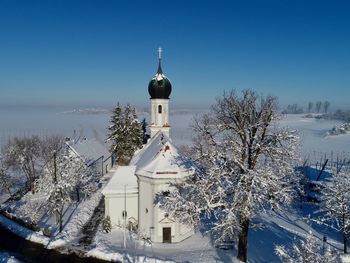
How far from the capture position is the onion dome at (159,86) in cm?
3719

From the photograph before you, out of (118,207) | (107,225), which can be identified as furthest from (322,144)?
(107,225)

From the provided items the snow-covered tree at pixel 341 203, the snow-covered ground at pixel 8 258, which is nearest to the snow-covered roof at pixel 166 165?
the snow-covered ground at pixel 8 258

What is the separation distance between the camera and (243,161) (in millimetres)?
20562

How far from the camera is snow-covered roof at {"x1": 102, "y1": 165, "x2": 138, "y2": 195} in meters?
27.8

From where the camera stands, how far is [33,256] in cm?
2258

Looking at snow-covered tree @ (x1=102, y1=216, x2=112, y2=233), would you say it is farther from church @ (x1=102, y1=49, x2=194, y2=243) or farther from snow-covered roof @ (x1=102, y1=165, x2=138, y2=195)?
snow-covered roof @ (x1=102, y1=165, x2=138, y2=195)

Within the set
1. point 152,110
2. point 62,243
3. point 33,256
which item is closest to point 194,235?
point 62,243

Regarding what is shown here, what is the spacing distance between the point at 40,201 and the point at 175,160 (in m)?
16.9

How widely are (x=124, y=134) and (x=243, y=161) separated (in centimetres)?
3495

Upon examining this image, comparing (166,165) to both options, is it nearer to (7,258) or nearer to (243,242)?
(243,242)

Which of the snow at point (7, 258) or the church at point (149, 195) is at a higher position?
the church at point (149, 195)

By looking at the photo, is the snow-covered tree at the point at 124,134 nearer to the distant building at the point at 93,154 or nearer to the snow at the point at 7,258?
the distant building at the point at 93,154

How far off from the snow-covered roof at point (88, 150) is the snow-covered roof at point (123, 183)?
1720cm

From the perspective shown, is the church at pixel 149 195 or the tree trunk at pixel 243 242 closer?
the tree trunk at pixel 243 242
